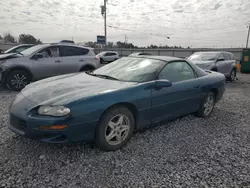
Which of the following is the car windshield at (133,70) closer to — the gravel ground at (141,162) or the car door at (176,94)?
the car door at (176,94)

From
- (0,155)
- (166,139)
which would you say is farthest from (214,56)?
(0,155)

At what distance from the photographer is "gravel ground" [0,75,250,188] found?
88.0 inches

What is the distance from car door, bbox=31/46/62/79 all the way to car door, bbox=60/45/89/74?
0.60 ft

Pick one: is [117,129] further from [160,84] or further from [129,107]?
[160,84]

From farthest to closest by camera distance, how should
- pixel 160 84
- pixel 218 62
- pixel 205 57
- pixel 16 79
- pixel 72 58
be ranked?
pixel 205 57 → pixel 218 62 → pixel 72 58 → pixel 16 79 → pixel 160 84

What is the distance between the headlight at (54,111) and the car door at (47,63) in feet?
14.8

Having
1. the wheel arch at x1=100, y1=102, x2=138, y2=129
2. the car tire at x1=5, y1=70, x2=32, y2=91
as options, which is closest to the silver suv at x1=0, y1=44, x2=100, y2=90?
the car tire at x1=5, y1=70, x2=32, y2=91

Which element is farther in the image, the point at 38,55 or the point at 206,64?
the point at 206,64

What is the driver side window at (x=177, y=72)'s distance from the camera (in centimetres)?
345

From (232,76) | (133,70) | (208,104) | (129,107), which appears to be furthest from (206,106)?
(232,76)

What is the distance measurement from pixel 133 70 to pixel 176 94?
34.8 inches

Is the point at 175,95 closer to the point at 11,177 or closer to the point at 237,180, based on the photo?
the point at 237,180

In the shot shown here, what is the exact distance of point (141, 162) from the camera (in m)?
2.60

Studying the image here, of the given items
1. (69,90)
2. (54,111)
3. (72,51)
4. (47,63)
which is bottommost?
(54,111)
